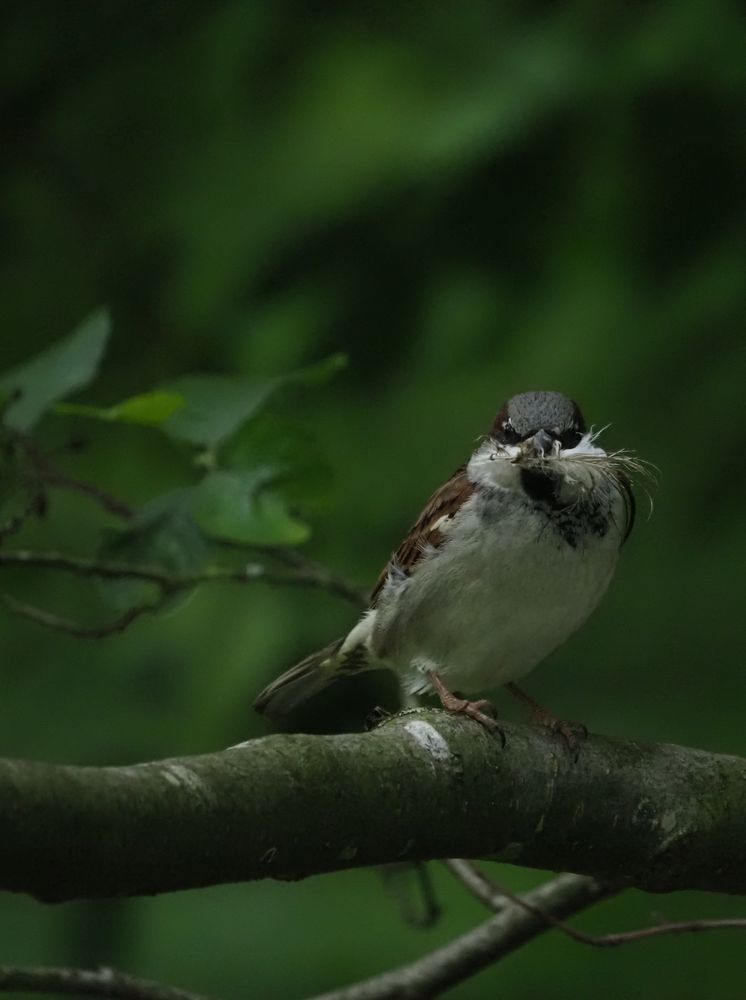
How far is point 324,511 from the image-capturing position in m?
2.58

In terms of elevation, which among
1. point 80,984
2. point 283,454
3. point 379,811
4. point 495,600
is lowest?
A: point 80,984

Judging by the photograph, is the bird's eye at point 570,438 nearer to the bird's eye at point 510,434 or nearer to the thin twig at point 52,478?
the bird's eye at point 510,434

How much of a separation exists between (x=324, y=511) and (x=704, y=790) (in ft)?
2.58

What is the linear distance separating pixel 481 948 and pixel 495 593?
592mm

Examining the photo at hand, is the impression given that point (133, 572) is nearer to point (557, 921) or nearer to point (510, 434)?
point (510, 434)

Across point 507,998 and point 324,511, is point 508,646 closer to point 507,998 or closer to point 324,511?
point 324,511

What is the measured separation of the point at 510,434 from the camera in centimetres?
258

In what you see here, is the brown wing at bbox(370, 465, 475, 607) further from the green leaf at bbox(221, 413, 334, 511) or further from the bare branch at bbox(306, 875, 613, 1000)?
the bare branch at bbox(306, 875, 613, 1000)

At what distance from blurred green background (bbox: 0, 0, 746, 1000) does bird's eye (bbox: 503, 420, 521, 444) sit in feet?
3.86

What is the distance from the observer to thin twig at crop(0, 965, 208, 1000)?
2051 millimetres

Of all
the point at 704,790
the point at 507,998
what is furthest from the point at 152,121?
the point at 704,790

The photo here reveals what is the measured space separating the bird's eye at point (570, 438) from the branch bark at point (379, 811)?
0.53 meters

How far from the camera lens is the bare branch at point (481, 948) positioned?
249cm

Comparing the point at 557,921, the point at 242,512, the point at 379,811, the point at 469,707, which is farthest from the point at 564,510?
the point at 379,811
